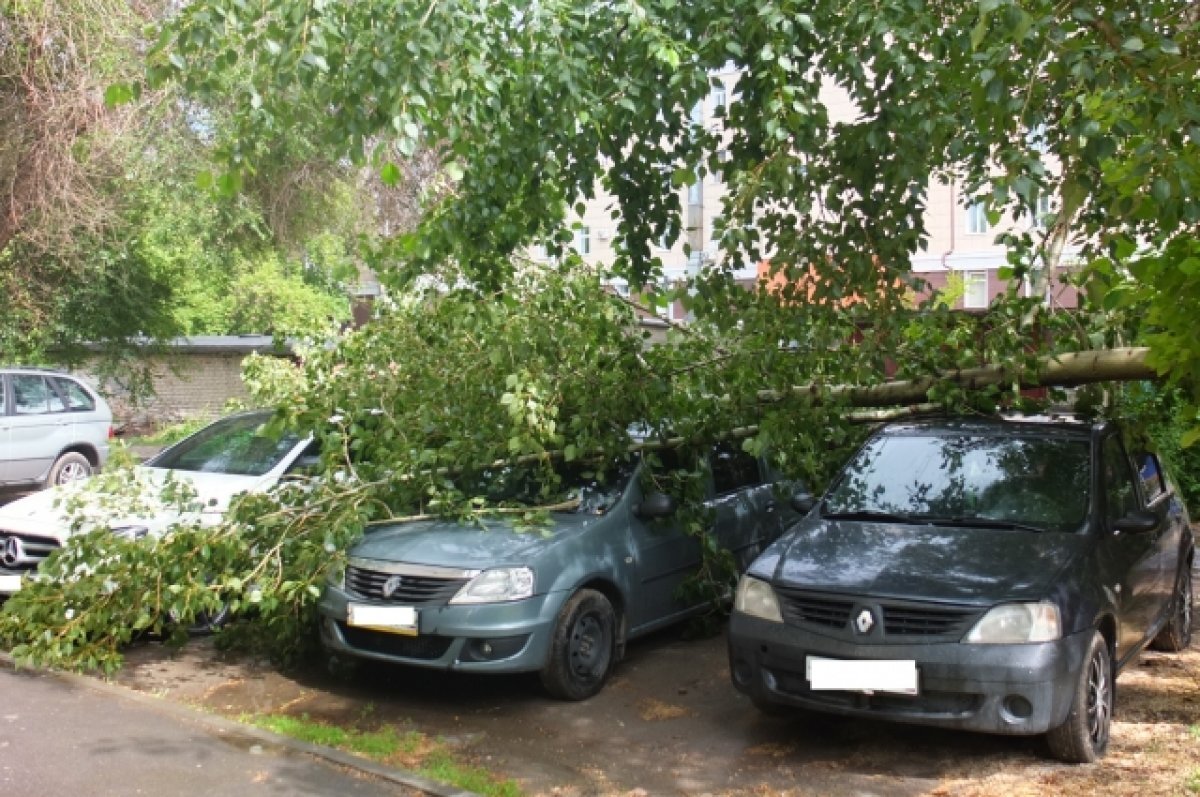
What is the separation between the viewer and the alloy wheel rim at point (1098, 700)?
538 centimetres

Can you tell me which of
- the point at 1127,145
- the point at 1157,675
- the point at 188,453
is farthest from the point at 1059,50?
the point at 188,453

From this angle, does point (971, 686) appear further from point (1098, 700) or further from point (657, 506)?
point (657, 506)

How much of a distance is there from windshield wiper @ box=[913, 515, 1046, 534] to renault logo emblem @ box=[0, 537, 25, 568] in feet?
19.2

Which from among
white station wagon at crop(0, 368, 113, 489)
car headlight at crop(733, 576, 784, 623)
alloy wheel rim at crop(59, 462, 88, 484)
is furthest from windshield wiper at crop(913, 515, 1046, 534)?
alloy wheel rim at crop(59, 462, 88, 484)

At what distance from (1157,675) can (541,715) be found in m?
3.77

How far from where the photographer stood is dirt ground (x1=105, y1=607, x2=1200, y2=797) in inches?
208

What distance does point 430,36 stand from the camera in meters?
5.39

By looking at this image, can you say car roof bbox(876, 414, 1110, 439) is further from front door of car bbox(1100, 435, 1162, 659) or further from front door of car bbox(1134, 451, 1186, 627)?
front door of car bbox(1134, 451, 1186, 627)

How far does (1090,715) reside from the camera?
538cm

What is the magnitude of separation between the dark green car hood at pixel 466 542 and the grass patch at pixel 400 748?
3.09 ft

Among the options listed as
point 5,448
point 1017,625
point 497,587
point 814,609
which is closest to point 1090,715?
point 1017,625

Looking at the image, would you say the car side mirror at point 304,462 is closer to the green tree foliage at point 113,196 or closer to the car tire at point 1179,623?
the green tree foliage at point 113,196

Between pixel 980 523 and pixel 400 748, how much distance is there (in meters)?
3.21

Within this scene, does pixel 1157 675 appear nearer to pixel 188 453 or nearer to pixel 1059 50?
pixel 1059 50
